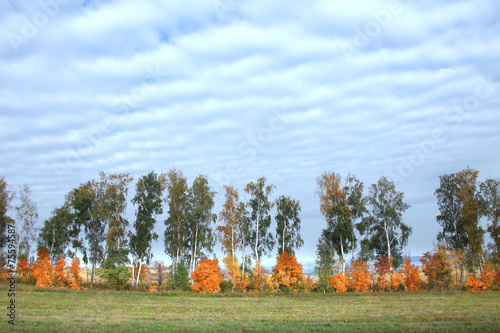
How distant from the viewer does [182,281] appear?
2040 inches

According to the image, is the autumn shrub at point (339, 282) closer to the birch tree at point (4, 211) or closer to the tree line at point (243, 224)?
the tree line at point (243, 224)

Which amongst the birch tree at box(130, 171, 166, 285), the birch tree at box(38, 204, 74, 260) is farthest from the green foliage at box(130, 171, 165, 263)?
the birch tree at box(38, 204, 74, 260)

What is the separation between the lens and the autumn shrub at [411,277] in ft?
165

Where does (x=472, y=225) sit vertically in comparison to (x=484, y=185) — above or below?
below

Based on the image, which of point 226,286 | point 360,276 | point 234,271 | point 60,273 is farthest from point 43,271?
point 360,276

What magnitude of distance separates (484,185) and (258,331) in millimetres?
49954

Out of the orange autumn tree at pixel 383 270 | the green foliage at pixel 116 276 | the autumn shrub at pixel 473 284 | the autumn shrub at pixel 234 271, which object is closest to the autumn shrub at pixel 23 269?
the green foliage at pixel 116 276

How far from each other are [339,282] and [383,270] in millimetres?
6290

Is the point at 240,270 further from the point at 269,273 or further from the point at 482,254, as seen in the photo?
the point at 482,254

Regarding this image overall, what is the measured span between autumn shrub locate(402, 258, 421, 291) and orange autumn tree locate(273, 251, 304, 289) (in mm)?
13951

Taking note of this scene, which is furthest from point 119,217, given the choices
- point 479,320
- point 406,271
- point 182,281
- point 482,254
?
point 482,254

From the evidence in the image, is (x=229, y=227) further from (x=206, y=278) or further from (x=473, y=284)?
(x=473, y=284)

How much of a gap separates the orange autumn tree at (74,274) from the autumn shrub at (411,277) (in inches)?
1785

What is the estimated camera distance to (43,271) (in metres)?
53.7
